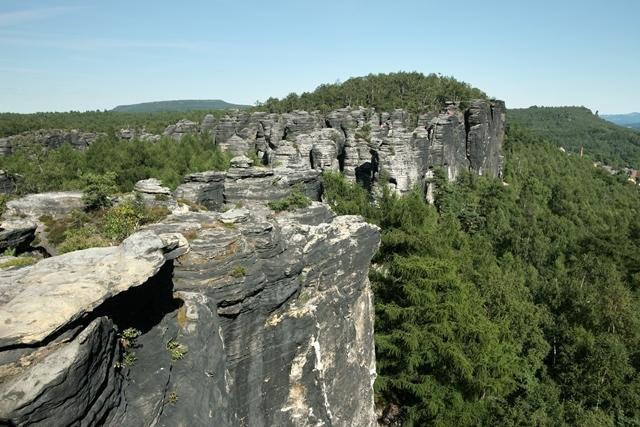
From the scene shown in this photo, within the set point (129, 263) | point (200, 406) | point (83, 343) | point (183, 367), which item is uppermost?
point (129, 263)

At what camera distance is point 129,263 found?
9.37 m

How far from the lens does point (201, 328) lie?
11711 mm

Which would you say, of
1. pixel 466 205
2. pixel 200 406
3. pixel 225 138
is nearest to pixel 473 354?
pixel 200 406

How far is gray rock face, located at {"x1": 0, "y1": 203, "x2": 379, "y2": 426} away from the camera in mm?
7129

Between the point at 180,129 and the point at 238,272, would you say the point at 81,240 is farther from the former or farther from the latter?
the point at 180,129

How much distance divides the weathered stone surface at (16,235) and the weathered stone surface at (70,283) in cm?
652

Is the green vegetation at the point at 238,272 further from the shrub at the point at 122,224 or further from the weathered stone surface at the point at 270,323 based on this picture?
the shrub at the point at 122,224

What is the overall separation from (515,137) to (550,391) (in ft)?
259

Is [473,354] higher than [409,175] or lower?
lower

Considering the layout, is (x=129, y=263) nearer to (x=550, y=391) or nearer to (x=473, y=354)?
(x=473, y=354)

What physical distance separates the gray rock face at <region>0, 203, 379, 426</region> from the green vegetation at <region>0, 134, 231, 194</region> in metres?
29.0

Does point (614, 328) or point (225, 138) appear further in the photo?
point (225, 138)

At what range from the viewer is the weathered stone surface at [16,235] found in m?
14.6

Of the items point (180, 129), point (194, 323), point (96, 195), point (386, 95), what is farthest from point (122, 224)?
point (386, 95)
